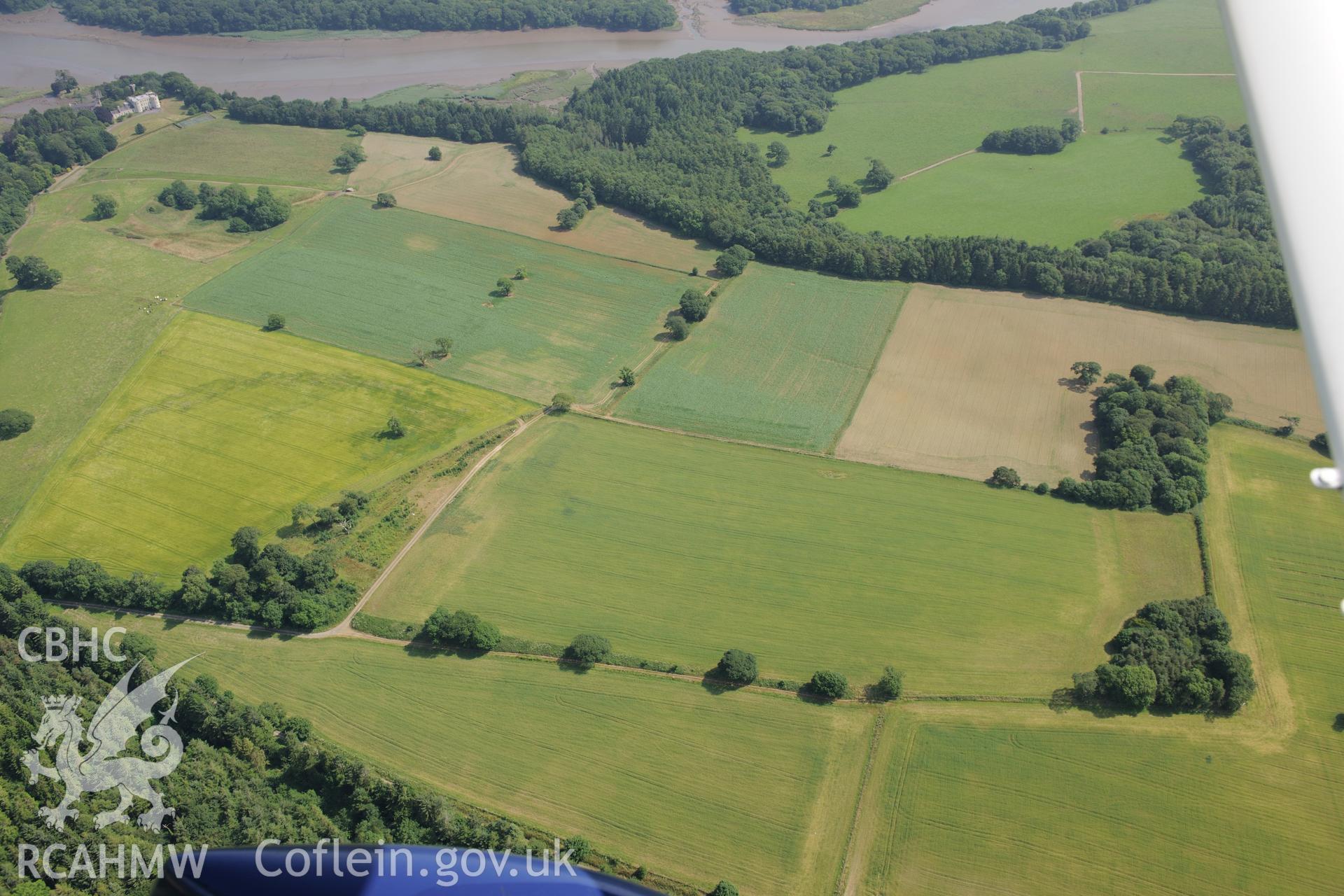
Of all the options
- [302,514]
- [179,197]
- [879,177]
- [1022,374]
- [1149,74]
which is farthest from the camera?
[1149,74]

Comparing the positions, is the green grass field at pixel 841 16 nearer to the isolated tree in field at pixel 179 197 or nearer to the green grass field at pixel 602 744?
the isolated tree in field at pixel 179 197

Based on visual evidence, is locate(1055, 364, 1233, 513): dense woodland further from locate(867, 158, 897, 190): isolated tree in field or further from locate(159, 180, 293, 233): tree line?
locate(159, 180, 293, 233): tree line

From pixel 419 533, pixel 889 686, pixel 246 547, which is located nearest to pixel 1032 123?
pixel 889 686

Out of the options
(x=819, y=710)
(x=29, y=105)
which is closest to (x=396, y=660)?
(x=819, y=710)

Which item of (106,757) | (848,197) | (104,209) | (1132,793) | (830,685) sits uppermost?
(104,209)

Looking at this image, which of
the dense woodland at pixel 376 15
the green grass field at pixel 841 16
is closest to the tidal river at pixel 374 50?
the dense woodland at pixel 376 15

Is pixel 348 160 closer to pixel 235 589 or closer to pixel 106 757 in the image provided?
pixel 235 589
